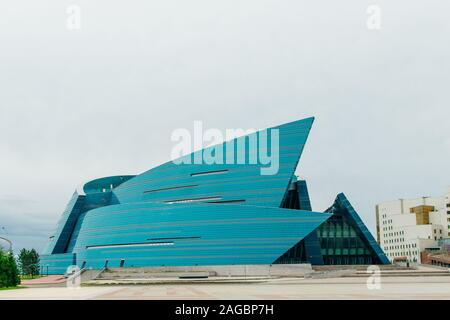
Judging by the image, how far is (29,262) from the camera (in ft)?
472

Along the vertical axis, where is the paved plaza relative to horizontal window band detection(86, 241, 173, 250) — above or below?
below

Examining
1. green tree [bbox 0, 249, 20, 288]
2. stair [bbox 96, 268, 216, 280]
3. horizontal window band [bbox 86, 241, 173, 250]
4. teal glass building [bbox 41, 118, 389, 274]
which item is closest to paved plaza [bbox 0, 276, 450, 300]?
green tree [bbox 0, 249, 20, 288]

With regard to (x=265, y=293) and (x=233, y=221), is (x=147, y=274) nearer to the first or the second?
(x=233, y=221)

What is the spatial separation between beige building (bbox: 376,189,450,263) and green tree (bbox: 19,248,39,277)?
10098cm

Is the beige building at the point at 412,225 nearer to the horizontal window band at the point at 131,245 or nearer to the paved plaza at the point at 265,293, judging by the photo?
the horizontal window band at the point at 131,245

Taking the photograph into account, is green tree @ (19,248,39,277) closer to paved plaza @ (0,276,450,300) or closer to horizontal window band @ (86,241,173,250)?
horizontal window band @ (86,241,173,250)

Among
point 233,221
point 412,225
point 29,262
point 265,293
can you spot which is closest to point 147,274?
point 233,221

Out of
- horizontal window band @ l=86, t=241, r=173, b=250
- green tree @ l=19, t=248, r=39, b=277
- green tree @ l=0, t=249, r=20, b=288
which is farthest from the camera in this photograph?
green tree @ l=19, t=248, r=39, b=277

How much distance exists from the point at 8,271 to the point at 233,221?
134 feet

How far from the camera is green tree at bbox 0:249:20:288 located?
51.3 metres

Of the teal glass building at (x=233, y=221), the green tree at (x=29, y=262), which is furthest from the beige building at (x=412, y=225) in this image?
Answer: the green tree at (x=29, y=262)

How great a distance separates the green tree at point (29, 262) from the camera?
132500 millimetres

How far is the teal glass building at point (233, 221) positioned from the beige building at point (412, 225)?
164 ft

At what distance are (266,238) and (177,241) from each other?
1631 cm
